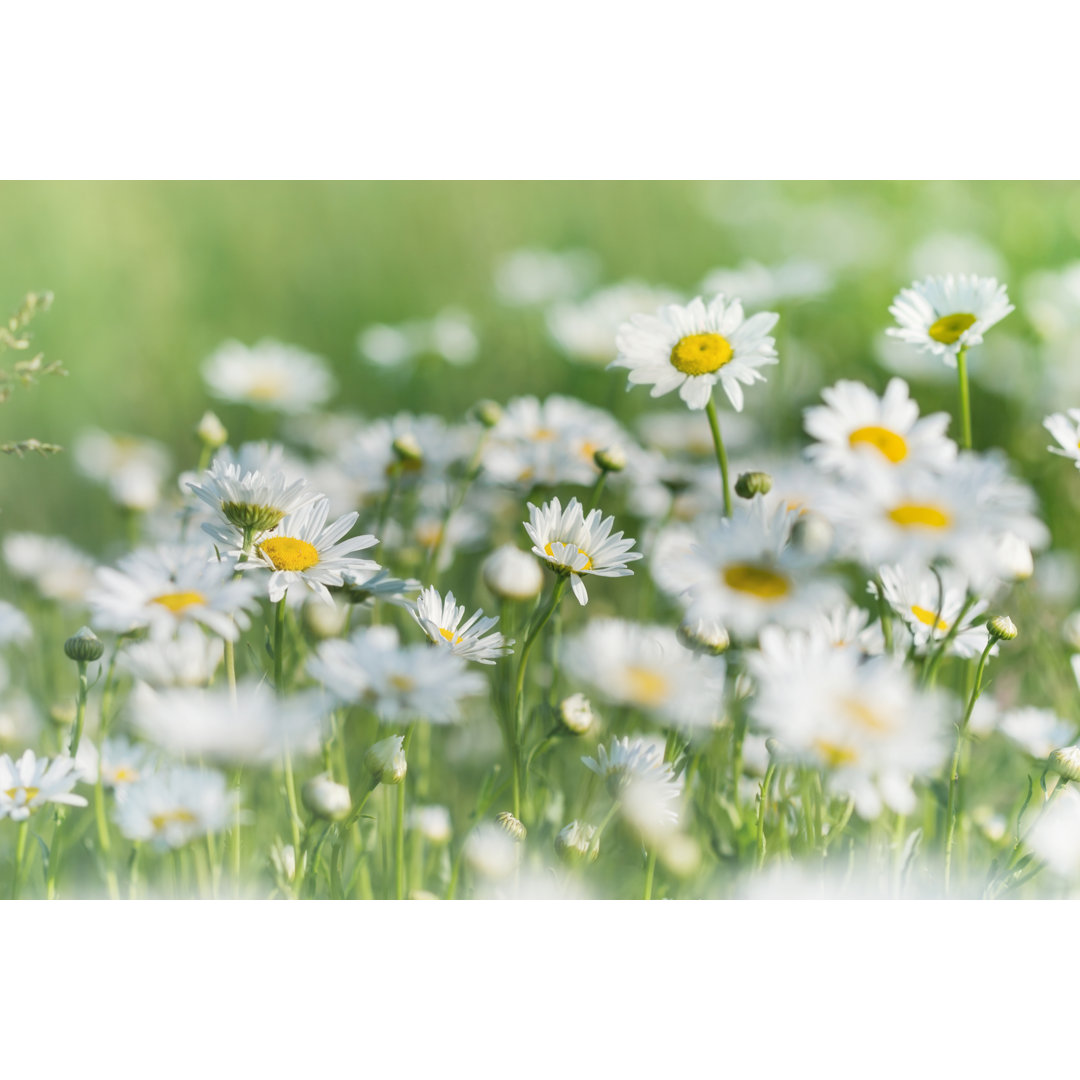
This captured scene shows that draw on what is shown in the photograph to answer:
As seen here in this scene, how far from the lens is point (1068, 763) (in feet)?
2.68

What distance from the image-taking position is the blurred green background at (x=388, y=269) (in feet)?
3.65

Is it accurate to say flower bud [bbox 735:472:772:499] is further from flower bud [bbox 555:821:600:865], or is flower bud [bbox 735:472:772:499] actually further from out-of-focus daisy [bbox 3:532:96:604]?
out-of-focus daisy [bbox 3:532:96:604]

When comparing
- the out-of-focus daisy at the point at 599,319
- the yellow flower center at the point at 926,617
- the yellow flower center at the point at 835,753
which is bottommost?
the yellow flower center at the point at 835,753

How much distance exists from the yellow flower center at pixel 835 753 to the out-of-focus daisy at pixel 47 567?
28.2 inches

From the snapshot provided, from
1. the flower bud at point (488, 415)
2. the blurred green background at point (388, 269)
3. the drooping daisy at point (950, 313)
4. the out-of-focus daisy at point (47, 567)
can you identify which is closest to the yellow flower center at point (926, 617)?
the drooping daisy at point (950, 313)

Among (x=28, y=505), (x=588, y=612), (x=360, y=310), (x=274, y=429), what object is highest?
(x=360, y=310)

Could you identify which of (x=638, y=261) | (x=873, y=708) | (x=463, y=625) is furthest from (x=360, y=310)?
(x=873, y=708)

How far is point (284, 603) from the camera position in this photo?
76 cm

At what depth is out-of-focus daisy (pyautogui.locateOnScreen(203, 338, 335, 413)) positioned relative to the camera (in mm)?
1307

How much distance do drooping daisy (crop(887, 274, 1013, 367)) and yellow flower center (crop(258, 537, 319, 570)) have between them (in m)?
0.53

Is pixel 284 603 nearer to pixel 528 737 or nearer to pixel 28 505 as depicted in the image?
pixel 528 737

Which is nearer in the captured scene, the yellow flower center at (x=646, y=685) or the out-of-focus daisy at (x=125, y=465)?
the yellow flower center at (x=646, y=685)

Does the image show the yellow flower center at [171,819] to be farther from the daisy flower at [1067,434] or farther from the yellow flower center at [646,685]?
the daisy flower at [1067,434]
